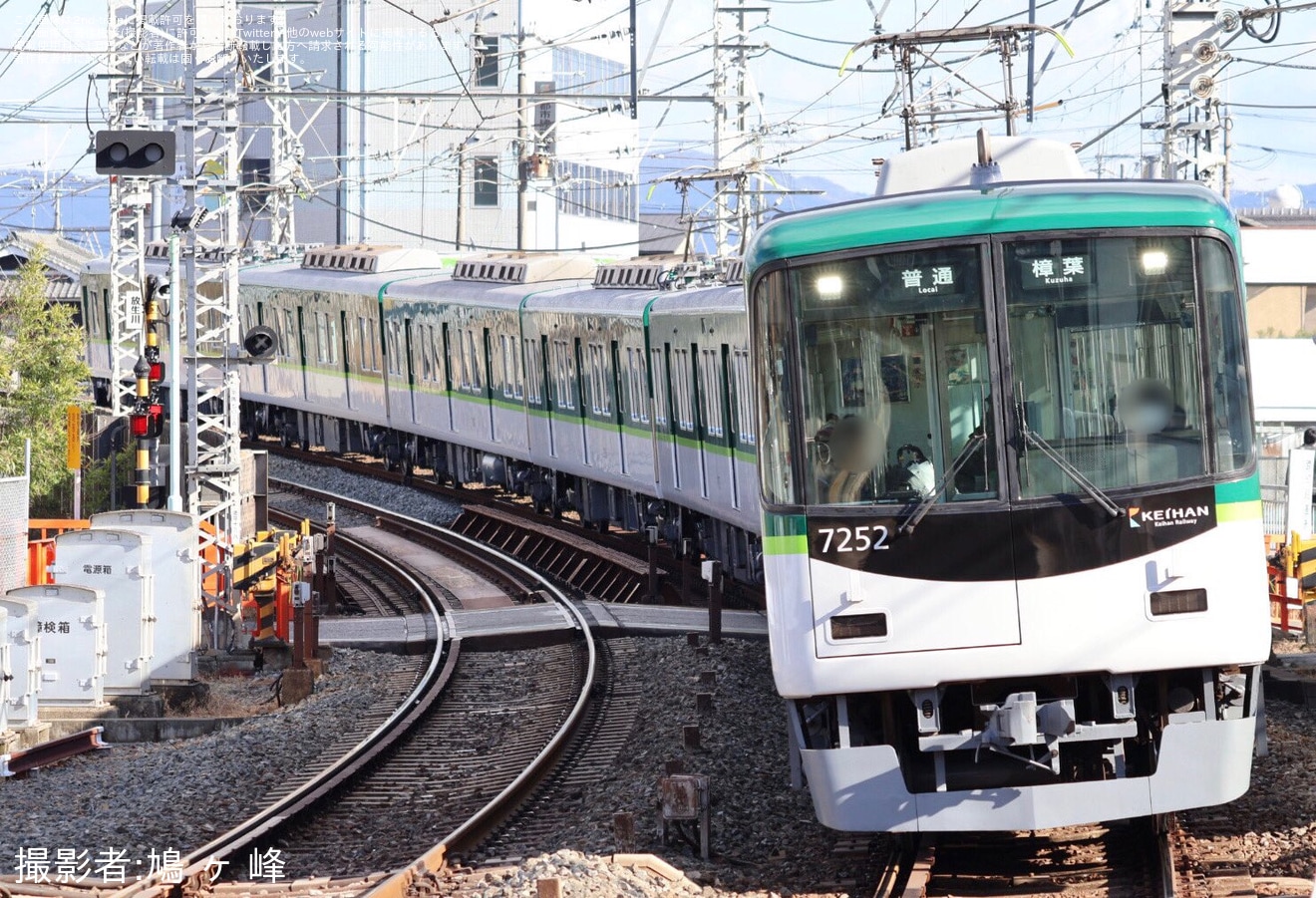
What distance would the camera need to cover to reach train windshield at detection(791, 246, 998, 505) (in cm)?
802

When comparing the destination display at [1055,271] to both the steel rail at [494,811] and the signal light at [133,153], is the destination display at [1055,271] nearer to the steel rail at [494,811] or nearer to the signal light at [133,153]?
the steel rail at [494,811]

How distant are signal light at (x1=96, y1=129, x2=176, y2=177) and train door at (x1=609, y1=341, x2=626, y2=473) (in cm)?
630

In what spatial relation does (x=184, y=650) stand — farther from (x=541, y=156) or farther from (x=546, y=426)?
(x=541, y=156)

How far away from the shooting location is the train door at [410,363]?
28766 millimetres

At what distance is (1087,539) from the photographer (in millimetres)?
7902

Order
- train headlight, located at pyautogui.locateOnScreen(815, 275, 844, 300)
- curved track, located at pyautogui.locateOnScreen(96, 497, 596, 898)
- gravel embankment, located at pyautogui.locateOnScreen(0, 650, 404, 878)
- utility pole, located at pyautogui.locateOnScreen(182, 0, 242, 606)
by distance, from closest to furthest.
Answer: train headlight, located at pyautogui.locateOnScreen(815, 275, 844, 300), curved track, located at pyautogui.locateOnScreen(96, 497, 596, 898), gravel embankment, located at pyautogui.locateOnScreen(0, 650, 404, 878), utility pole, located at pyautogui.locateOnScreen(182, 0, 242, 606)

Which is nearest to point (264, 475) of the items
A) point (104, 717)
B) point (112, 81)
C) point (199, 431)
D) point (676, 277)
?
point (199, 431)

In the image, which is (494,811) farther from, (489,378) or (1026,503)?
(489,378)

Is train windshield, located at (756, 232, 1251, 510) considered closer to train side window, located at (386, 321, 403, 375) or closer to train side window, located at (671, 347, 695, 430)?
train side window, located at (671, 347, 695, 430)

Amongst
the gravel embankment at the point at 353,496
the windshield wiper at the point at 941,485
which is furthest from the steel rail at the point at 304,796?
the gravel embankment at the point at 353,496

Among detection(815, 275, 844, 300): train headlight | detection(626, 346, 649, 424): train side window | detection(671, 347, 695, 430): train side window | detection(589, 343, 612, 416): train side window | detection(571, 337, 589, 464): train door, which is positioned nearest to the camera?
detection(815, 275, 844, 300): train headlight

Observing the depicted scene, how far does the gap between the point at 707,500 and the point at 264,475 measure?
518 centimetres

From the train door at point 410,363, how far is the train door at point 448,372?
1058 mm

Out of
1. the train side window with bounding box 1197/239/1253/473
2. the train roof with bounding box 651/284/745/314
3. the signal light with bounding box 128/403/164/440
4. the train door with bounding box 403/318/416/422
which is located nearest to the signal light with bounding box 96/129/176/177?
the signal light with bounding box 128/403/164/440
